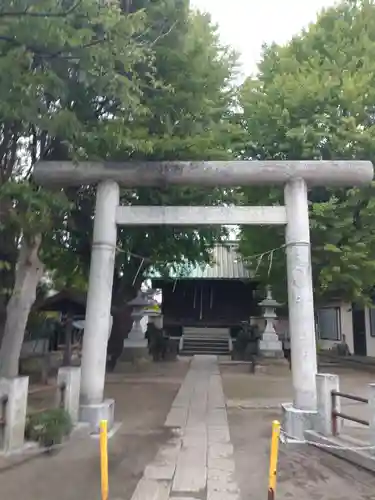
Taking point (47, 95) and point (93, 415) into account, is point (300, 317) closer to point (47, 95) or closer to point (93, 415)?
point (93, 415)

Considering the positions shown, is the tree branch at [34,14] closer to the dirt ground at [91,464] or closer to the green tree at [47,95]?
the green tree at [47,95]

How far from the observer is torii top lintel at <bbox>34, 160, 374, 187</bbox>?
28.9ft

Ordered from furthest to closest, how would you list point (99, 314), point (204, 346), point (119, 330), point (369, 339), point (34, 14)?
point (204, 346) → point (369, 339) → point (119, 330) → point (99, 314) → point (34, 14)

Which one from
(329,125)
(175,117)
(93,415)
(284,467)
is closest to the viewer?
(284,467)

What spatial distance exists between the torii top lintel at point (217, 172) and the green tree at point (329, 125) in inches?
171

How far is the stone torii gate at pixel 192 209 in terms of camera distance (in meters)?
8.39

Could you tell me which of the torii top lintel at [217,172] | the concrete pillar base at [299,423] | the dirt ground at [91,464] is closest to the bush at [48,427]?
the dirt ground at [91,464]

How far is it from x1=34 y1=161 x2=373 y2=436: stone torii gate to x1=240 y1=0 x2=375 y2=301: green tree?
4.49 meters

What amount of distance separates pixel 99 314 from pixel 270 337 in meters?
11.5

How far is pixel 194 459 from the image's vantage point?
21.4 feet

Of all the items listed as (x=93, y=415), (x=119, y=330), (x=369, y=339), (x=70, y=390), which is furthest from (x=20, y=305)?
(x=369, y=339)

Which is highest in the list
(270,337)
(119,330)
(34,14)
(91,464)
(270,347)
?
(34,14)

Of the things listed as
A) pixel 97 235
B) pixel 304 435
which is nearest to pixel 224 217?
pixel 97 235

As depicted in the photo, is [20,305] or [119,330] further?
[119,330]
